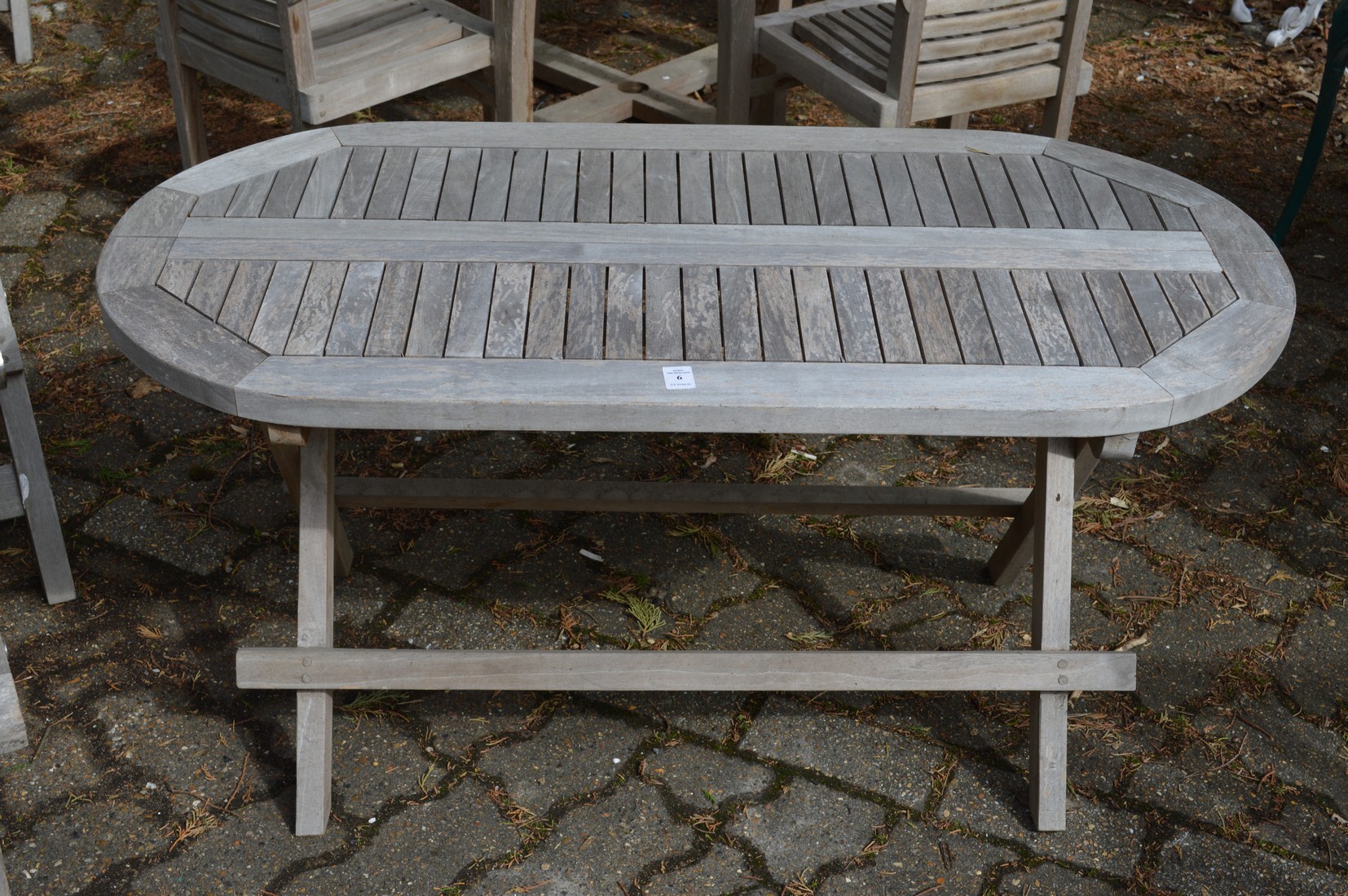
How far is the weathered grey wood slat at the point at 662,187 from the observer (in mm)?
2318

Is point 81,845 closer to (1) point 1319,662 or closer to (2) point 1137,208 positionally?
(2) point 1137,208

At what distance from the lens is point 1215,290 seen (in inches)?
84.6

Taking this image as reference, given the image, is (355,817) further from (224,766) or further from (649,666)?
(649,666)

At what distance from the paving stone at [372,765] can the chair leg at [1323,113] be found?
114 inches

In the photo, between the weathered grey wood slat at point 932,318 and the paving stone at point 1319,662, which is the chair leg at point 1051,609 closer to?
the weathered grey wood slat at point 932,318

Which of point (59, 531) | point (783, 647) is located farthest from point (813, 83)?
point (59, 531)

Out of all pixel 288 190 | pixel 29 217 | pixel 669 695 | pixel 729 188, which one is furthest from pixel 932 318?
pixel 29 217

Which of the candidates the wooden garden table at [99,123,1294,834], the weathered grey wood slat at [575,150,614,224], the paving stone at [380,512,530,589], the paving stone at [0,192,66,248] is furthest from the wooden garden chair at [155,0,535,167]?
the paving stone at [380,512,530,589]

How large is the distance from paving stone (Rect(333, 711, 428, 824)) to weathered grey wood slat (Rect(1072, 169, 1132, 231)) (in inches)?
64.1

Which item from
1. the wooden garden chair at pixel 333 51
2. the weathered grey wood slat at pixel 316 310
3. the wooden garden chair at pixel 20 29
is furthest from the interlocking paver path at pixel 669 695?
the wooden garden chair at pixel 20 29

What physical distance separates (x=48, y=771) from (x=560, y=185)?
1470mm

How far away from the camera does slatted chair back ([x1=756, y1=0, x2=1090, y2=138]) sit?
10.6ft

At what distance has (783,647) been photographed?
106 inches

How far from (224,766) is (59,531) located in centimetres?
66
